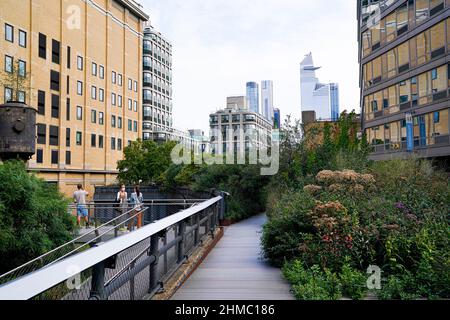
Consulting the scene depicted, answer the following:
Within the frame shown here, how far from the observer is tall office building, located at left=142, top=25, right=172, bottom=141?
82188 millimetres

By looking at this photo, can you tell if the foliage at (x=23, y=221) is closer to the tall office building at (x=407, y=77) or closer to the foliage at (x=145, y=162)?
the tall office building at (x=407, y=77)

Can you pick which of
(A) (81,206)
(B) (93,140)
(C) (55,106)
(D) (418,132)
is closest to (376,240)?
(A) (81,206)

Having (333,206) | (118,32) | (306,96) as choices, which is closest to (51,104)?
(118,32)

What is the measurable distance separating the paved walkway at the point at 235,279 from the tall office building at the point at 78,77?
3469cm

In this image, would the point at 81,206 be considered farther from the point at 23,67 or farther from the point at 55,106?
the point at 55,106

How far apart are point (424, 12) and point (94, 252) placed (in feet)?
99.7

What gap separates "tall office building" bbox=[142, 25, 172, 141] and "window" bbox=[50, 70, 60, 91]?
35.0 metres

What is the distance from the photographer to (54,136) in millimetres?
45656

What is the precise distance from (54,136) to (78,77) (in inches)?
325

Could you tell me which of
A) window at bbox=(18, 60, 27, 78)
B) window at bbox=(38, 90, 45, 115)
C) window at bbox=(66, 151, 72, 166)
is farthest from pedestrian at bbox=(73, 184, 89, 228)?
window at bbox=(66, 151, 72, 166)

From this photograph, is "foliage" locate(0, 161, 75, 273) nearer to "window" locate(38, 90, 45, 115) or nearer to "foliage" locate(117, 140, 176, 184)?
"foliage" locate(117, 140, 176, 184)

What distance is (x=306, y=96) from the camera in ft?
202

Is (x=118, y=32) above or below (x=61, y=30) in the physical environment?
above
